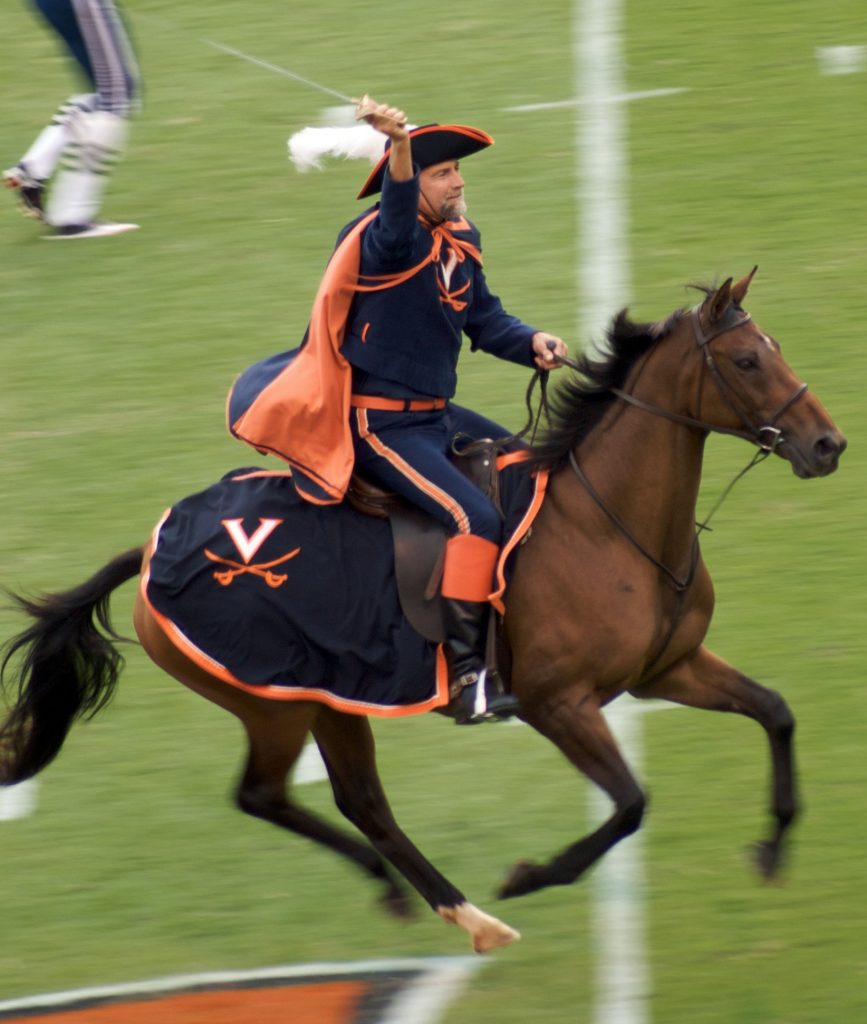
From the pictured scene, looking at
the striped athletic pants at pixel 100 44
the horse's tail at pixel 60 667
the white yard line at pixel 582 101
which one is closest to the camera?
the horse's tail at pixel 60 667

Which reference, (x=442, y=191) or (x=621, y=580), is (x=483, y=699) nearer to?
(x=621, y=580)

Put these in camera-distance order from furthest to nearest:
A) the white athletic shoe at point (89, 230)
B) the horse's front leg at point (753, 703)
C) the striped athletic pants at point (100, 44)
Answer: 1. the white athletic shoe at point (89, 230)
2. the striped athletic pants at point (100, 44)
3. the horse's front leg at point (753, 703)

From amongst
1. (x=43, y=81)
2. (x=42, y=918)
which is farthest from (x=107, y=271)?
(x=42, y=918)

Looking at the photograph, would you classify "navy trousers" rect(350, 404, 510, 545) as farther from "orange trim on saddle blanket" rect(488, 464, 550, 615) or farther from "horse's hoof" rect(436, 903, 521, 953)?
"horse's hoof" rect(436, 903, 521, 953)

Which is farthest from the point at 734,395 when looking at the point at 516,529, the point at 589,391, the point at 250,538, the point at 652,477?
the point at 250,538

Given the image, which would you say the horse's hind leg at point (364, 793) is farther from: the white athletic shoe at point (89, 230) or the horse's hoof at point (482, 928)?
the white athletic shoe at point (89, 230)

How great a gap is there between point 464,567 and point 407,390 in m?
0.60

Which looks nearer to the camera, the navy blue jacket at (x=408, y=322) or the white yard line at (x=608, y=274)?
the navy blue jacket at (x=408, y=322)

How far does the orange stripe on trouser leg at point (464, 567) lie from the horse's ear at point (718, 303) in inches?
38.0

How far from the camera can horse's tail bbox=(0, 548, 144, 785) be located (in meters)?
6.40

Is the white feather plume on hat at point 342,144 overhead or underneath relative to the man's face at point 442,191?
overhead

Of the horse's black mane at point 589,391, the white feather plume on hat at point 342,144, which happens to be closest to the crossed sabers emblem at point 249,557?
the horse's black mane at point 589,391

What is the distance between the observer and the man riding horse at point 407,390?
581cm

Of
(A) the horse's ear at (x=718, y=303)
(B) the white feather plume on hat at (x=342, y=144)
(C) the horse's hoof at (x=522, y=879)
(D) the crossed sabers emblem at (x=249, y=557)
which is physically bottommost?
(C) the horse's hoof at (x=522, y=879)
